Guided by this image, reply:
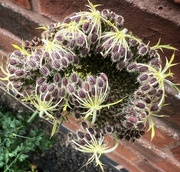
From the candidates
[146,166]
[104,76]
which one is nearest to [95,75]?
[104,76]

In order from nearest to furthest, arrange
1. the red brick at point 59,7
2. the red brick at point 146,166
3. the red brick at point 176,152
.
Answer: the red brick at point 59,7
the red brick at point 176,152
the red brick at point 146,166

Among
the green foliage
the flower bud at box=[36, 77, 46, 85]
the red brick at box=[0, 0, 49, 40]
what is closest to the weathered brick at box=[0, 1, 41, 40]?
the red brick at box=[0, 0, 49, 40]

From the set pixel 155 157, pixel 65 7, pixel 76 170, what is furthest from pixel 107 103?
pixel 76 170

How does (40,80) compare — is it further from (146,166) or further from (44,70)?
(146,166)

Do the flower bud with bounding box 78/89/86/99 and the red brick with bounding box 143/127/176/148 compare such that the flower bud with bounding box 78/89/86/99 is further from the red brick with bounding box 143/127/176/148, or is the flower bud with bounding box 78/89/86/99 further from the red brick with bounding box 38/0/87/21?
the red brick with bounding box 143/127/176/148

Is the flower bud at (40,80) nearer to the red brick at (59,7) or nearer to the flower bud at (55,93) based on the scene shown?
the flower bud at (55,93)

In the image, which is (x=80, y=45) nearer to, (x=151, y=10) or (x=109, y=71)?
(x=109, y=71)

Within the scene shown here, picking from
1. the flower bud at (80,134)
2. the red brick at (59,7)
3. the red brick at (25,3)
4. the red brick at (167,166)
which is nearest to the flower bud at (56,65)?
the flower bud at (80,134)

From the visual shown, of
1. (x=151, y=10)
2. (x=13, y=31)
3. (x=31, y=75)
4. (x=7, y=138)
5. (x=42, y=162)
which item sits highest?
(x=151, y=10)
